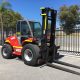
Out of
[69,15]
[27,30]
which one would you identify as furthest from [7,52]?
[69,15]

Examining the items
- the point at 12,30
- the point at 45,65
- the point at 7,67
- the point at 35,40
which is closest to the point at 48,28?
the point at 35,40

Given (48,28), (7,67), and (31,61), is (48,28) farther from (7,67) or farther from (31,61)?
(7,67)

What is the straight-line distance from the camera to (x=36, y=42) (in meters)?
10.4

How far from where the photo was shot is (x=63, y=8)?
4012 cm

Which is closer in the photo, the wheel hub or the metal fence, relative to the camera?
the wheel hub

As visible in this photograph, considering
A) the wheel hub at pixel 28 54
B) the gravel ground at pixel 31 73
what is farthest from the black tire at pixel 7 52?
the gravel ground at pixel 31 73

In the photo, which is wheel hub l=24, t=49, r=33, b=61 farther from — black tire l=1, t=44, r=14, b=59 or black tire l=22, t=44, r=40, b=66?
black tire l=1, t=44, r=14, b=59

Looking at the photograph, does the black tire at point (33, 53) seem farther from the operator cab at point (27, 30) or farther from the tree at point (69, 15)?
the tree at point (69, 15)

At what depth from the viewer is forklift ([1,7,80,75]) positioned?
10000 mm

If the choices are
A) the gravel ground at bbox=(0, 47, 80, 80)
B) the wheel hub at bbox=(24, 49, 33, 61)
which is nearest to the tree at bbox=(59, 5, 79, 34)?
the wheel hub at bbox=(24, 49, 33, 61)

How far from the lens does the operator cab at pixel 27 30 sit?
426 inches

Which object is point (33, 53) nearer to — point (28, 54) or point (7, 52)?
point (28, 54)

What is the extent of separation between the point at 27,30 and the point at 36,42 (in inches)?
36.5

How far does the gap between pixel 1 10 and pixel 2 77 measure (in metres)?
14.9
